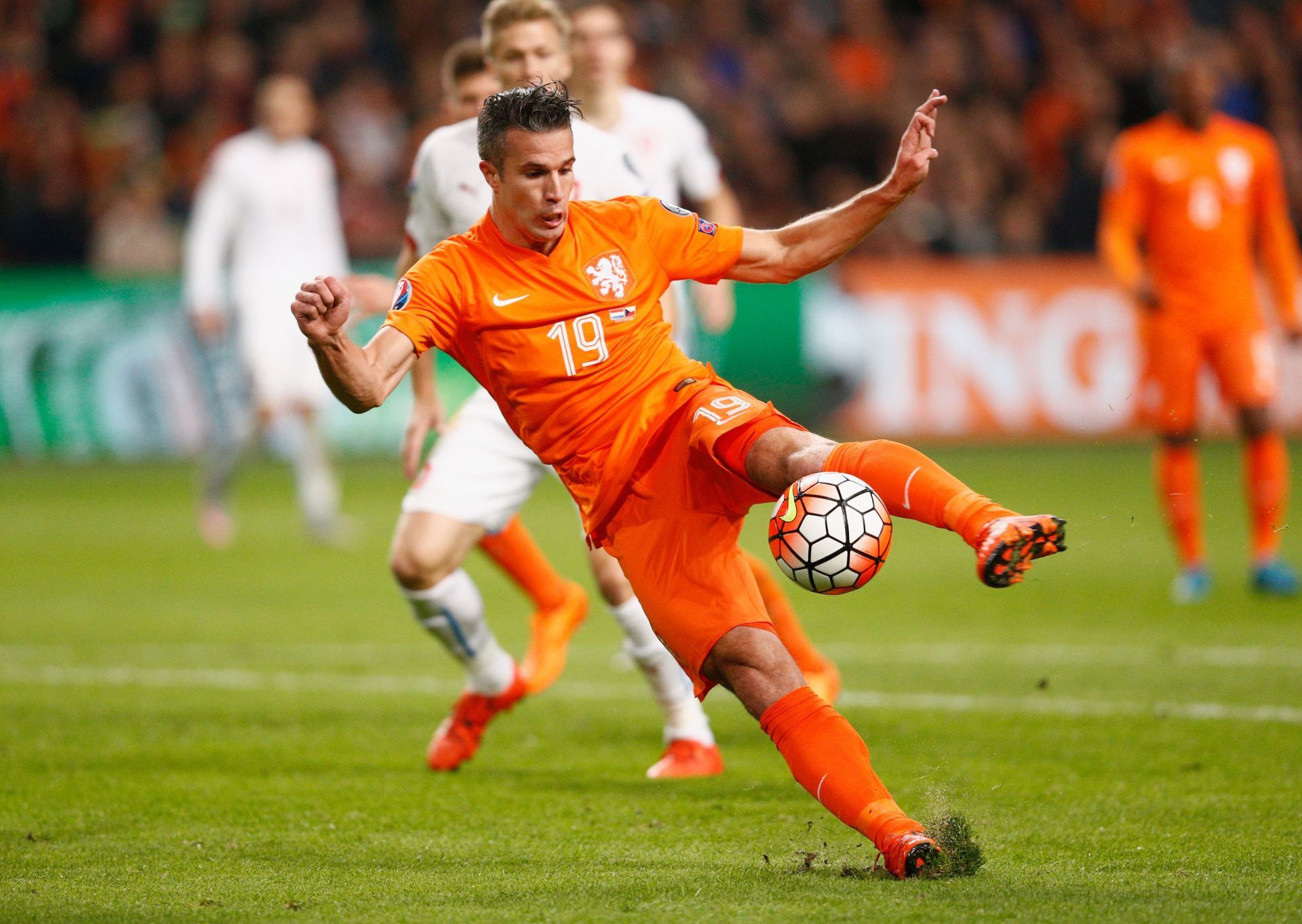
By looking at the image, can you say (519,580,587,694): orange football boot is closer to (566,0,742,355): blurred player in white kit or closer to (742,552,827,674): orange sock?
(742,552,827,674): orange sock

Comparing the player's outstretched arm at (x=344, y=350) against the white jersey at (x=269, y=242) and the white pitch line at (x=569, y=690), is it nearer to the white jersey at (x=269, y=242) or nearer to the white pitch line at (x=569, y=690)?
the white pitch line at (x=569, y=690)

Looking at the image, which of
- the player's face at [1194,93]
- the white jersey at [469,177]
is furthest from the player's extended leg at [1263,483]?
the white jersey at [469,177]

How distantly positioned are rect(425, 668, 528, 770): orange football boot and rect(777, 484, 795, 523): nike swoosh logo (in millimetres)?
2190

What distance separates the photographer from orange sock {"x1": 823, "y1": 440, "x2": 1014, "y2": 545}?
13.1 ft

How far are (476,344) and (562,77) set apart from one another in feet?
5.36

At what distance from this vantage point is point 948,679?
23.7 ft

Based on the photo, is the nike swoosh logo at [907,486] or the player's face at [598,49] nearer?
the nike swoosh logo at [907,486]

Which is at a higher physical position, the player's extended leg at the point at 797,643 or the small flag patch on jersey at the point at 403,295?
the small flag patch on jersey at the point at 403,295

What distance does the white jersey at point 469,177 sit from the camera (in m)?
5.79

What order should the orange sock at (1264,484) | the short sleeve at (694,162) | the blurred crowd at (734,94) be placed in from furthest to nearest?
the blurred crowd at (734,94)
the orange sock at (1264,484)
the short sleeve at (694,162)

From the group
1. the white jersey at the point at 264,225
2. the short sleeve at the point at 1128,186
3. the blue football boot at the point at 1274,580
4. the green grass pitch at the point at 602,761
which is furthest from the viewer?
the white jersey at the point at 264,225

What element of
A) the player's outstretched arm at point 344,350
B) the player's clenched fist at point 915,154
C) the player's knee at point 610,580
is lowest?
the player's knee at point 610,580

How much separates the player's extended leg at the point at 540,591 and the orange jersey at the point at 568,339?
1962 millimetres

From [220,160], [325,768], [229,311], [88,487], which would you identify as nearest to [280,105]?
[220,160]
